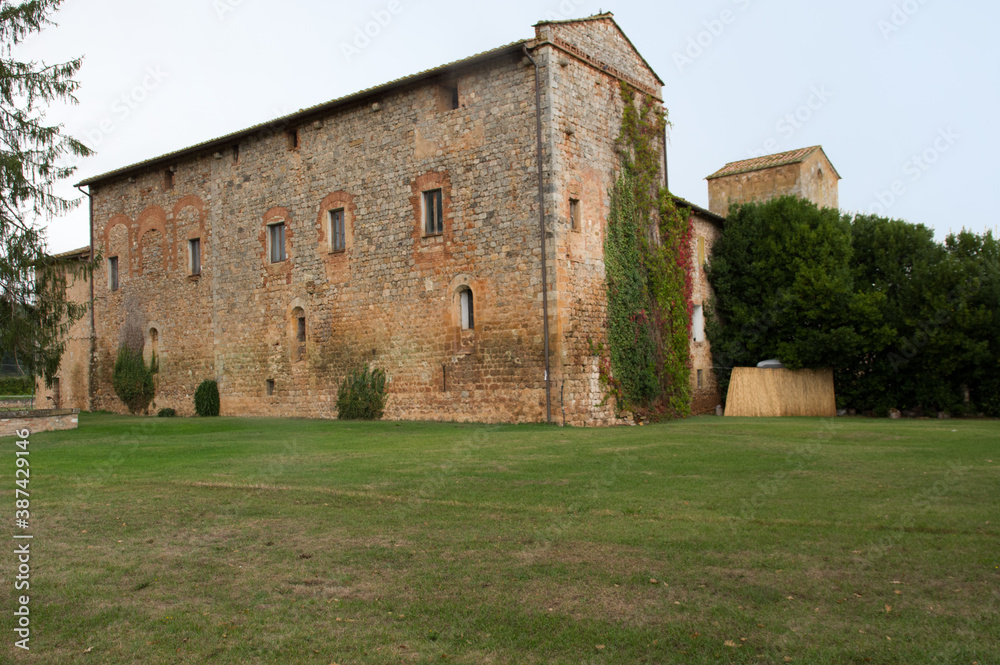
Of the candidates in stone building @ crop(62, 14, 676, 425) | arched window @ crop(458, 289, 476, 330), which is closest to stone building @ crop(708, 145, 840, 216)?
stone building @ crop(62, 14, 676, 425)

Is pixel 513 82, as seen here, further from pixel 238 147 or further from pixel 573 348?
pixel 238 147

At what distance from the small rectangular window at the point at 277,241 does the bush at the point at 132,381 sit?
748 centimetres

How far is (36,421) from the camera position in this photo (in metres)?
18.2

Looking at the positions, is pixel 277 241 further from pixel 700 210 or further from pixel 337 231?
pixel 700 210

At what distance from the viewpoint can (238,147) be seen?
24703mm

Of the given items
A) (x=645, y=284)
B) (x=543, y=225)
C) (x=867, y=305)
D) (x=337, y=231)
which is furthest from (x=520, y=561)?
(x=867, y=305)

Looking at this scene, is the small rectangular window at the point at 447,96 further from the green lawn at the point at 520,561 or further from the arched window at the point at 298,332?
the green lawn at the point at 520,561

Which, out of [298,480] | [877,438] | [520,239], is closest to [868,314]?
[877,438]

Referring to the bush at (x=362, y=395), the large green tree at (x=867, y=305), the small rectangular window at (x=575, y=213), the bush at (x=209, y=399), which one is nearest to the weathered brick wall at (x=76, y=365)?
the bush at (x=209, y=399)

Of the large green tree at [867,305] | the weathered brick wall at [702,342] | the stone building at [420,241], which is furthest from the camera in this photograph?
the weathered brick wall at [702,342]

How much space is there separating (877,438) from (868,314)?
352 inches

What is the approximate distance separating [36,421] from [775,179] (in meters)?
26.2

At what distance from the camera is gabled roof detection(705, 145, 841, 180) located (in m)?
30.6

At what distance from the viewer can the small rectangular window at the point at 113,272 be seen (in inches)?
1141
